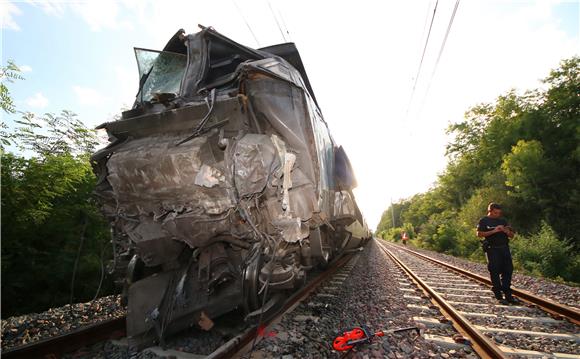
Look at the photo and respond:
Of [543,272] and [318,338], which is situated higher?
[318,338]

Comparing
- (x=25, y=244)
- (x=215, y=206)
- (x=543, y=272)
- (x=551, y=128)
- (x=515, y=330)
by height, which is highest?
(x=551, y=128)

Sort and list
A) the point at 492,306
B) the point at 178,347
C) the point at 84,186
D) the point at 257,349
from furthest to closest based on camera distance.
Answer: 1. the point at 84,186
2. the point at 492,306
3. the point at 178,347
4. the point at 257,349

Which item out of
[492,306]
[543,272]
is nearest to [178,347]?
[492,306]

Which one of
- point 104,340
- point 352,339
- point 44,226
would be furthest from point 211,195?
point 44,226

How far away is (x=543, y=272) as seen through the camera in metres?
8.89

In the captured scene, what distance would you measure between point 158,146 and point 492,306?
5.08m

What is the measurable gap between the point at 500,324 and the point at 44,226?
10789mm

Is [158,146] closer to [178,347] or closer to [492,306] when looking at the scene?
[178,347]

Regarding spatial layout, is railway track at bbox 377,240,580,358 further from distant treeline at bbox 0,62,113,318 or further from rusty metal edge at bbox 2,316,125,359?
distant treeline at bbox 0,62,113,318

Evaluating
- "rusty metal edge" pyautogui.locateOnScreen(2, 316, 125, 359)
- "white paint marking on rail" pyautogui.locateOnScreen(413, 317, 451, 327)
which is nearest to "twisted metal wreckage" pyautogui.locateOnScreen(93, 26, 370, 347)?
"rusty metal edge" pyautogui.locateOnScreen(2, 316, 125, 359)

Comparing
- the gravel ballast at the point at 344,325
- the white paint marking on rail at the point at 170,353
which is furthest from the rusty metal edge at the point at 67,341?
the gravel ballast at the point at 344,325

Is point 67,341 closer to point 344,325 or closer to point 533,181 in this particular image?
point 344,325

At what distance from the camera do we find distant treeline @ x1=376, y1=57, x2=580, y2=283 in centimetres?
1023

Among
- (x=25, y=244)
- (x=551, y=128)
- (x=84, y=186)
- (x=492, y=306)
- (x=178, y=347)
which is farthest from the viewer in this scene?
(x=551, y=128)
